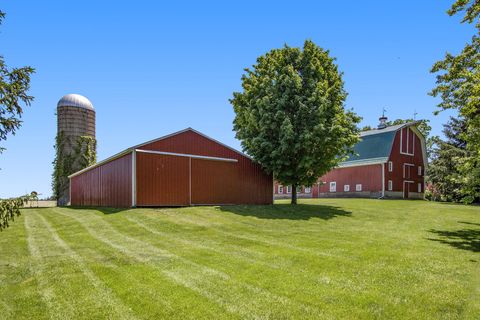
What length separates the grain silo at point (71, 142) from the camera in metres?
33.5

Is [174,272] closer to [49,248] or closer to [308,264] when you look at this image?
[308,264]

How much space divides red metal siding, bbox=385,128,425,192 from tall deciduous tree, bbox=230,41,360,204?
14.3m

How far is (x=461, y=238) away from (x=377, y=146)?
81.6 feet

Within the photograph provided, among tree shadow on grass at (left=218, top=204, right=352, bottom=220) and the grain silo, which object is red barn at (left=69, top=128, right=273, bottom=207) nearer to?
tree shadow on grass at (left=218, top=204, right=352, bottom=220)

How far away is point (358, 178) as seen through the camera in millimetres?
37531

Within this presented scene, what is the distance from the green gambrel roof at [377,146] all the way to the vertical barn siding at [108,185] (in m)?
26.6

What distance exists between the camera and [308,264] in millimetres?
8398

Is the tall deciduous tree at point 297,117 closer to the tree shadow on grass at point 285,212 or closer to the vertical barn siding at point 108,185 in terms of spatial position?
the tree shadow on grass at point 285,212

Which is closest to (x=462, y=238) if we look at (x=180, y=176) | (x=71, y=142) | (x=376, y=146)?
(x=180, y=176)

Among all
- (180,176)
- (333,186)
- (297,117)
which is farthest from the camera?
(333,186)

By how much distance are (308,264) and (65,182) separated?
31.4 metres

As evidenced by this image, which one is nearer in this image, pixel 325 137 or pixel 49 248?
pixel 49 248

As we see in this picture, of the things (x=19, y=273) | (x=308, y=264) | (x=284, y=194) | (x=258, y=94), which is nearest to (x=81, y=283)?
(x=19, y=273)

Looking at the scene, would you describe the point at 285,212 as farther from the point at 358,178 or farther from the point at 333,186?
the point at 333,186
